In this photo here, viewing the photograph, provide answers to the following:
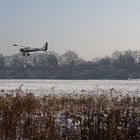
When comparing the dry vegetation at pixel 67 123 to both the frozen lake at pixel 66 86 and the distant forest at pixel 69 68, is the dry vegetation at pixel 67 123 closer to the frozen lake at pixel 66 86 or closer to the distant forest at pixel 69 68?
the frozen lake at pixel 66 86

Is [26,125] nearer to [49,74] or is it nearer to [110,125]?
[110,125]

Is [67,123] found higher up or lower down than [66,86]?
lower down

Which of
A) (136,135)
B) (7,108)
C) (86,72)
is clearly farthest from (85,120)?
(86,72)

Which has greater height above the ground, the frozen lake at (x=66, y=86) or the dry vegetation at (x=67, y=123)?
the frozen lake at (x=66, y=86)

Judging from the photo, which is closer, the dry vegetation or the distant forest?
the dry vegetation

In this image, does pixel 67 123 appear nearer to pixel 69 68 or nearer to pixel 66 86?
pixel 66 86

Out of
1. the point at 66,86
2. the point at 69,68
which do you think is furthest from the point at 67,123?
the point at 69,68

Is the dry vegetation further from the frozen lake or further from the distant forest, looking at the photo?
the distant forest

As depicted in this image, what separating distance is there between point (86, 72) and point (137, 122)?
129099mm

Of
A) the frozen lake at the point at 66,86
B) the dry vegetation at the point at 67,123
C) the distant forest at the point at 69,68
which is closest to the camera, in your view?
the dry vegetation at the point at 67,123

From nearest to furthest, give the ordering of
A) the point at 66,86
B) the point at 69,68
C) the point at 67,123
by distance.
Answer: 1. the point at 67,123
2. the point at 66,86
3. the point at 69,68

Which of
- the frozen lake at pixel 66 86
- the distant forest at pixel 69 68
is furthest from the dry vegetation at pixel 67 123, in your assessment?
the distant forest at pixel 69 68

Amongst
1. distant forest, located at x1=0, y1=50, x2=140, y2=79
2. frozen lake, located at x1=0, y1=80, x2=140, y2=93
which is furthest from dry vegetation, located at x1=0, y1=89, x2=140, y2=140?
distant forest, located at x1=0, y1=50, x2=140, y2=79

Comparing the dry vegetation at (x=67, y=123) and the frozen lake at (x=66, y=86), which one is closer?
the dry vegetation at (x=67, y=123)
